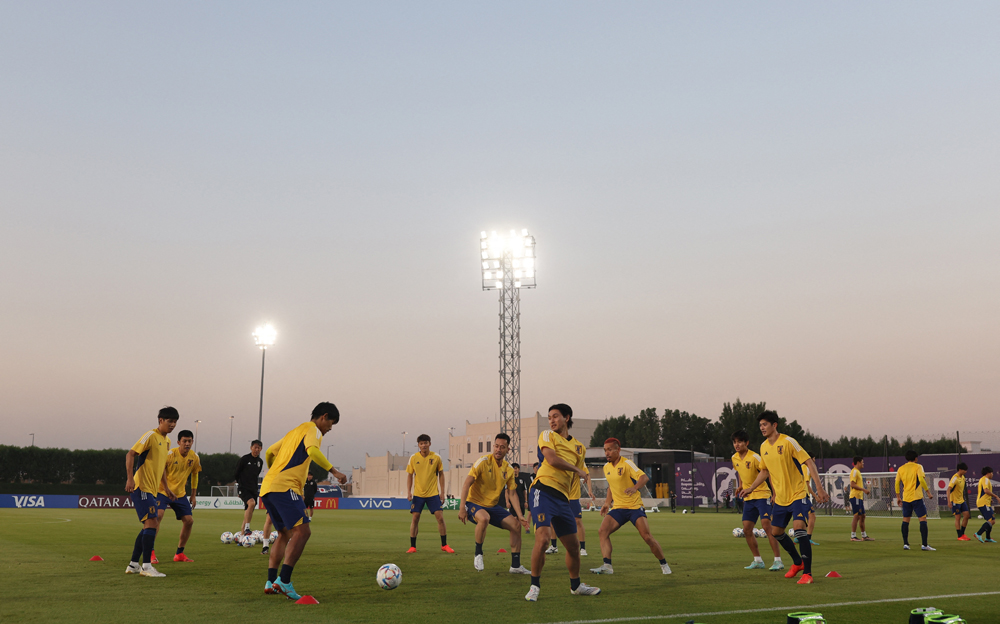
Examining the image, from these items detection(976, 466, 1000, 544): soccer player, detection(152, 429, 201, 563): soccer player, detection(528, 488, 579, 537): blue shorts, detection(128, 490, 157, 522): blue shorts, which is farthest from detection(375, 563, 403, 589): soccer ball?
detection(976, 466, 1000, 544): soccer player

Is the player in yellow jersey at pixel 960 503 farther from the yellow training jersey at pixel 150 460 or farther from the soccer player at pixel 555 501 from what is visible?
the yellow training jersey at pixel 150 460

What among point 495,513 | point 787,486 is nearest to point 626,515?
point 495,513

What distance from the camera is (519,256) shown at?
43812mm

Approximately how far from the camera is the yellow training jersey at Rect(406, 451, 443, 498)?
1495 centimetres

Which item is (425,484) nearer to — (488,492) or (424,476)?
(424,476)

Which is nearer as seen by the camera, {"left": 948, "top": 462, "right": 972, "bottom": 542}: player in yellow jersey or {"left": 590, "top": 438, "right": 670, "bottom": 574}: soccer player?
{"left": 590, "top": 438, "right": 670, "bottom": 574}: soccer player

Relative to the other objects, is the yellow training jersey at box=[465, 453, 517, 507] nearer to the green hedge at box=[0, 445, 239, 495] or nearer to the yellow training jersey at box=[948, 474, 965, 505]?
the yellow training jersey at box=[948, 474, 965, 505]

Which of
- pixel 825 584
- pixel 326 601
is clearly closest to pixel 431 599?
pixel 326 601

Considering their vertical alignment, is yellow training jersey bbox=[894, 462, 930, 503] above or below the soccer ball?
above

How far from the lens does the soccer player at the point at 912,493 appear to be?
1708 cm

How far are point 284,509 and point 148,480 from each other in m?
3.76

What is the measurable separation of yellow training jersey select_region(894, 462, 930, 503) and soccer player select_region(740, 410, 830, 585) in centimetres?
725

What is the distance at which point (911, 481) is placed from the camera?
17.6 metres

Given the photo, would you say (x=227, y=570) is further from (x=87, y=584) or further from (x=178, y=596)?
(x=178, y=596)
